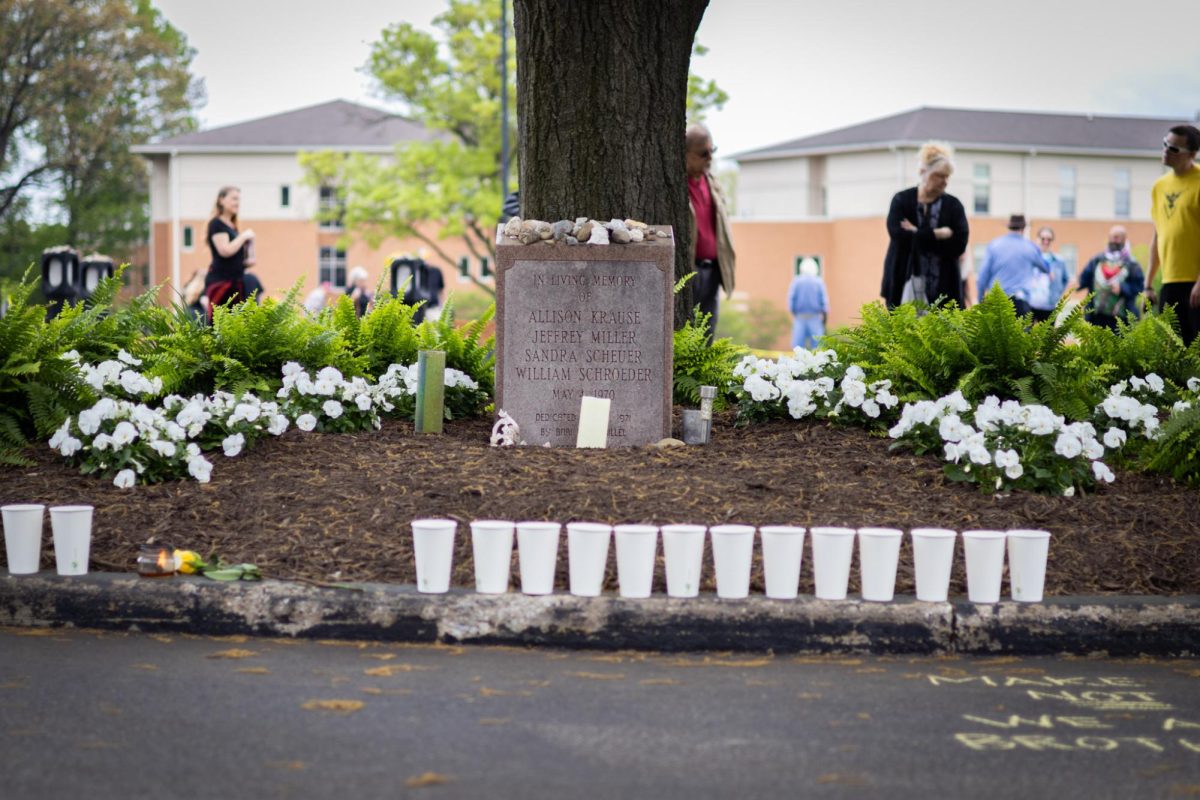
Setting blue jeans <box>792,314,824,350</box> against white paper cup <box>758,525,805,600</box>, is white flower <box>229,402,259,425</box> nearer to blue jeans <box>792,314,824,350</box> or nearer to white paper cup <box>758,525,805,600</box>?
white paper cup <box>758,525,805,600</box>

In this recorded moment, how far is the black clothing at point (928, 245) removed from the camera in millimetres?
11914

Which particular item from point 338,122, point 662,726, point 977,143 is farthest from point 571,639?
point 338,122

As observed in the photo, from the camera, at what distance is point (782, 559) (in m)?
5.49

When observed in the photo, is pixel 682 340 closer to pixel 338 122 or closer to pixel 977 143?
pixel 977 143

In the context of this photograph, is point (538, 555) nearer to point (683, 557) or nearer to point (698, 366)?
point (683, 557)

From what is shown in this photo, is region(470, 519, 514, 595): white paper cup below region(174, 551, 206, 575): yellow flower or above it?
above

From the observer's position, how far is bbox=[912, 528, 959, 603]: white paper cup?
550 centimetres

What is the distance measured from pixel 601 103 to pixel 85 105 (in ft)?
155

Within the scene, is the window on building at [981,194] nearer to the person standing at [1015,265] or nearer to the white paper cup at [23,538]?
the person standing at [1015,265]

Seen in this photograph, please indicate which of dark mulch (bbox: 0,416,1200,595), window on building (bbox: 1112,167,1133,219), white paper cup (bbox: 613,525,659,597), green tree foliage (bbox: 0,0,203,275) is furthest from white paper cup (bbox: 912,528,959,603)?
window on building (bbox: 1112,167,1133,219)

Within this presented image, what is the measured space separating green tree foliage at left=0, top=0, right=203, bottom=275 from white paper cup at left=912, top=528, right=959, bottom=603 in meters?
48.9

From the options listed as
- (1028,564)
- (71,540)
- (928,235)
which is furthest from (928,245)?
(71,540)

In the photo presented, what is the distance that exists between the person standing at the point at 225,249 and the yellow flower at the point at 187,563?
26.3 feet

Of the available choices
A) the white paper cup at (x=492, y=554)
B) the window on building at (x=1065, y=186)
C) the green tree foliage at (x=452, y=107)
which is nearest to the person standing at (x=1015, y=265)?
the white paper cup at (x=492, y=554)
